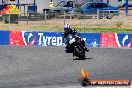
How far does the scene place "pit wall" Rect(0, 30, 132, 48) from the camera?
2952cm

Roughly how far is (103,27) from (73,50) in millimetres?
20830

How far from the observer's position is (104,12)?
163 ft

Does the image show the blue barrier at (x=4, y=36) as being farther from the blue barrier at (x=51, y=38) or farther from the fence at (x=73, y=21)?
the fence at (x=73, y=21)

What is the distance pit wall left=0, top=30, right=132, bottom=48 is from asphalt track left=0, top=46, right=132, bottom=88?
2176 millimetres

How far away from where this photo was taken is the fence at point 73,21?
144 feet

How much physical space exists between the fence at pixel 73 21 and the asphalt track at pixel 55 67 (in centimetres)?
1654

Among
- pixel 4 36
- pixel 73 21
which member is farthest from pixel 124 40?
pixel 73 21

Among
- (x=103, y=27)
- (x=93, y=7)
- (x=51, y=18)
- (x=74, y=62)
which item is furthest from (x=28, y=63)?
(x=93, y=7)

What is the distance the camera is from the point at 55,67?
1948 cm

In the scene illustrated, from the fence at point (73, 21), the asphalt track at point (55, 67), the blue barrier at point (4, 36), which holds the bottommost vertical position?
the fence at point (73, 21)

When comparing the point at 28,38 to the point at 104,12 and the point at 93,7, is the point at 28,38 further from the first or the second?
the point at 93,7

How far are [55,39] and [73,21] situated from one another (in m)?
16.1

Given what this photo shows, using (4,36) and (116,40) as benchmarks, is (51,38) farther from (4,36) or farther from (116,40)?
(116,40)

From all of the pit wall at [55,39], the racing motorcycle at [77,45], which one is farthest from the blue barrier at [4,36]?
the racing motorcycle at [77,45]
